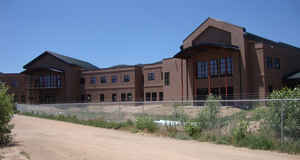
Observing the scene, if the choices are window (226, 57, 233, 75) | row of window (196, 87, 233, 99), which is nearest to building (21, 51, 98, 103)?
row of window (196, 87, 233, 99)

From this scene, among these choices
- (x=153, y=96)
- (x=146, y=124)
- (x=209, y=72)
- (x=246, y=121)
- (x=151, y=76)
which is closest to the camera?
(x=246, y=121)

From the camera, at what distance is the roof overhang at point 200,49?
3171cm

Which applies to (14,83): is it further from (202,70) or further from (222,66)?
(222,66)

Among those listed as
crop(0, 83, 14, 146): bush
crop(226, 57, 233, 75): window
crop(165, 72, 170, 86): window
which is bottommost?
crop(0, 83, 14, 146): bush

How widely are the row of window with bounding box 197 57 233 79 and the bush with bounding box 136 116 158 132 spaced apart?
62.0 ft

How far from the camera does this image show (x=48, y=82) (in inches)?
2162

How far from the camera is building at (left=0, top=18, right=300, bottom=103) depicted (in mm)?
32600

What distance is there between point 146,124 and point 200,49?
1922 cm

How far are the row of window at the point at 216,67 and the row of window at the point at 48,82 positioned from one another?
29582 mm

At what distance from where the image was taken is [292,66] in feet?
122

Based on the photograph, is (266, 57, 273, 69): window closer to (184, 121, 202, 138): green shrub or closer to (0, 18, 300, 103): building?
(0, 18, 300, 103): building

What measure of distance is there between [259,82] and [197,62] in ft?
27.2

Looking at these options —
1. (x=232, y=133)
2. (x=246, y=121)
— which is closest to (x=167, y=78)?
(x=246, y=121)

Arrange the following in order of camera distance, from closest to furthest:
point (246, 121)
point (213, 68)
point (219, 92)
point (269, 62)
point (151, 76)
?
point (246, 121)
point (269, 62)
point (219, 92)
point (213, 68)
point (151, 76)
